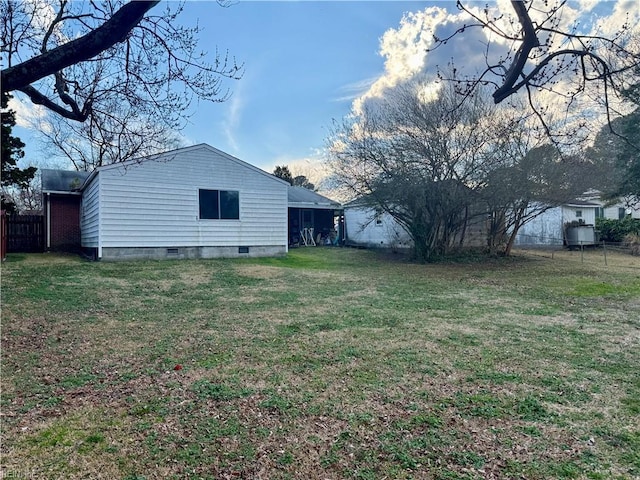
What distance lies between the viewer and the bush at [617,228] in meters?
20.1

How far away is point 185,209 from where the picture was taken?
13.3 metres

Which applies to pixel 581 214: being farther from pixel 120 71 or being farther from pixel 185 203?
pixel 120 71

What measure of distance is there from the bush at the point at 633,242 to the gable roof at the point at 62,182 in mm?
24646

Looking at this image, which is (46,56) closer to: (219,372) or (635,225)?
(219,372)

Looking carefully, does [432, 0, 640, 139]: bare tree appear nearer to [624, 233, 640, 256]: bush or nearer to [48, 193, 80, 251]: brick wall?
[48, 193, 80, 251]: brick wall

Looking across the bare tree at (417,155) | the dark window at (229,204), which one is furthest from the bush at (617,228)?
the dark window at (229,204)

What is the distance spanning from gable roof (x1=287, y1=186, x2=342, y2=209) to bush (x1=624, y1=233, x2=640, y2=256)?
14.3 m

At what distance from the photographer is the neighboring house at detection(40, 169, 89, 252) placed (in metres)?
15.5

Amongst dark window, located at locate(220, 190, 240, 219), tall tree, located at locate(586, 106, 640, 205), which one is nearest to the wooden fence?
dark window, located at locate(220, 190, 240, 219)

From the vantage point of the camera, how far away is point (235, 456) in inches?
95.3

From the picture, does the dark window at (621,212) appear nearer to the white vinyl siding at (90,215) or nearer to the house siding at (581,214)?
the house siding at (581,214)

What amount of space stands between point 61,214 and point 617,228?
89.6 feet

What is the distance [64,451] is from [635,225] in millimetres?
25248

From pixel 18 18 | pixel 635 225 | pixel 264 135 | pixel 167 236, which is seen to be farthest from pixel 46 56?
pixel 635 225
